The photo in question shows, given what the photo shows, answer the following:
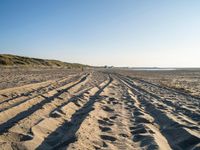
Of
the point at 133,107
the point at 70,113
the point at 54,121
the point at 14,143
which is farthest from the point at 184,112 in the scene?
the point at 14,143

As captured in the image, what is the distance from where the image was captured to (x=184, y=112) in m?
8.06

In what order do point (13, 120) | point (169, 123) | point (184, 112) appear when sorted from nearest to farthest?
point (13, 120)
point (169, 123)
point (184, 112)

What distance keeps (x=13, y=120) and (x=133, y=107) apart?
392 centimetres

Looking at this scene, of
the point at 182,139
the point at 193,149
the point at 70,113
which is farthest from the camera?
the point at 70,113

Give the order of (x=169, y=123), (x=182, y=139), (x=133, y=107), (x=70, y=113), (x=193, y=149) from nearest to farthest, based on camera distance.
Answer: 1. (x=193, y=149)
2. (x=182, y=139)
3. (x=169, y=123)
4. (x=70, y=113)
5. (x=133, y=107)

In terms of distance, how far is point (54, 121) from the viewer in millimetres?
6113

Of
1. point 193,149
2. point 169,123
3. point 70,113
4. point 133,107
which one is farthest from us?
point 133,107

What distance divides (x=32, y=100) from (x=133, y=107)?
3.04 meters

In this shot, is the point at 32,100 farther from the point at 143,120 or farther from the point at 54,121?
the point at 143,120

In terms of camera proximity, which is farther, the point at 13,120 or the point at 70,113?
the point at 70,113

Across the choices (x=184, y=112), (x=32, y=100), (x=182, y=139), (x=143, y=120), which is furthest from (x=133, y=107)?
(x=182, y=139)

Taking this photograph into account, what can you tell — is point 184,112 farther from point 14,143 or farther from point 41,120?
point 14,143

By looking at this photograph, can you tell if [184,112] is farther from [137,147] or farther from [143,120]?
[137,147]

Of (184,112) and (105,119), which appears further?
(184,112)
